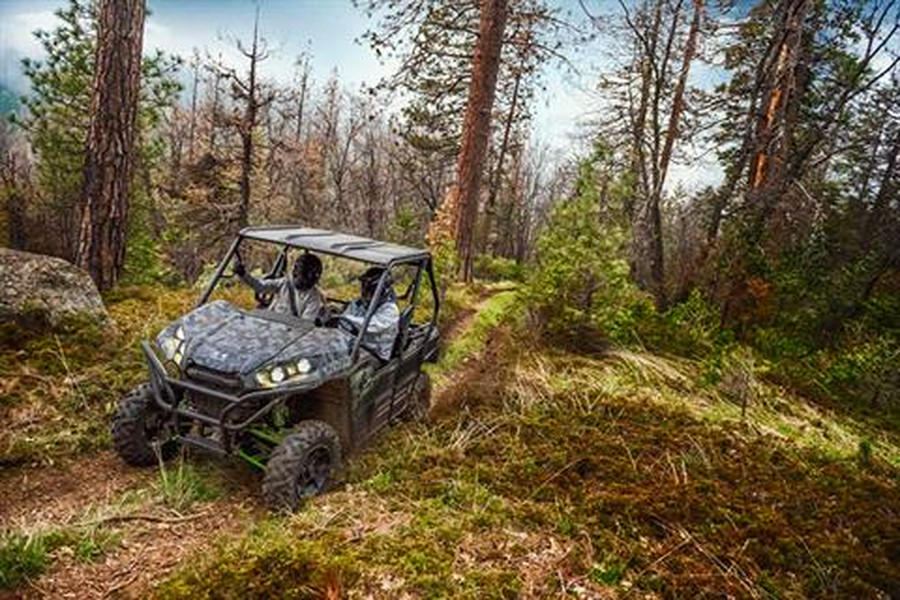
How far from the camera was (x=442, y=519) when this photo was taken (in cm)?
372

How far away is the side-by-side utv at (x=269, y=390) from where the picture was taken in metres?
4.07

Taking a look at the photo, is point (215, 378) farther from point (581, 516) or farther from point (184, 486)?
point (581, 516)

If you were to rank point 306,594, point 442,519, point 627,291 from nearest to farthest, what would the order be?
point 306,594, point 442,519, point 627,291

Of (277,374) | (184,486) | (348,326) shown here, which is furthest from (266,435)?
(348,326)

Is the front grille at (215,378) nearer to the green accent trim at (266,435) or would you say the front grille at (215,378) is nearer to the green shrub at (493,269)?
the green accent trim at (266,435)

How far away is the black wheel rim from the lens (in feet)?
14.0

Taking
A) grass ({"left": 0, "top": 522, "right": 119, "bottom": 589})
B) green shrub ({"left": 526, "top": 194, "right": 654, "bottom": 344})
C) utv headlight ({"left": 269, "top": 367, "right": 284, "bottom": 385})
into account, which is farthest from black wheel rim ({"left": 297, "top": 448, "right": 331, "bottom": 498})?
green shrub ({"left": 526, "top": 194, "right": 654, "bottom": 344})

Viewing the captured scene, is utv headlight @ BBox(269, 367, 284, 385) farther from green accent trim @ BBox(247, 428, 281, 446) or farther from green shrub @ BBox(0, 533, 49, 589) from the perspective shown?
green shrub @ BBox(0, 533, 49, 589)

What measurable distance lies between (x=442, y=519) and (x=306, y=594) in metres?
1.17

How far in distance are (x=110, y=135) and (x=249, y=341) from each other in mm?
4381

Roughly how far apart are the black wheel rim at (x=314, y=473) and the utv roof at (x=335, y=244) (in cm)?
160

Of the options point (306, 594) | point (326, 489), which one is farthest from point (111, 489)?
point (306, 594)

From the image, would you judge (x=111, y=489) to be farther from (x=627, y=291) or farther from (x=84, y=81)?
(x=84, y=81)

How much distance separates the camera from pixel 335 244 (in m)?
5.37
